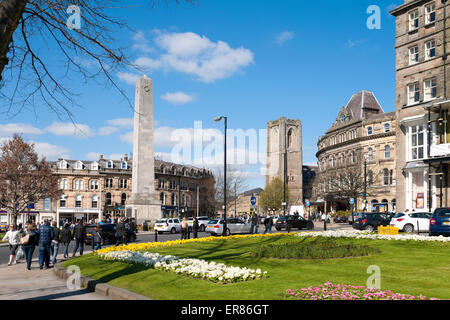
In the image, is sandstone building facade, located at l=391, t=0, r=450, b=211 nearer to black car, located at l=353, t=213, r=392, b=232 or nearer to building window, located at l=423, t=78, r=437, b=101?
building window, located at l=423, t=78, r=437, b=101

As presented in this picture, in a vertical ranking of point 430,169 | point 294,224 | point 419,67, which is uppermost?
point 419,67

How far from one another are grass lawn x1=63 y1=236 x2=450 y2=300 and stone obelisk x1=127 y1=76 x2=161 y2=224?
2396cm

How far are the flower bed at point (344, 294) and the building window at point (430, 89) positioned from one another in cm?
3291

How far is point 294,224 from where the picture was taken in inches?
1655

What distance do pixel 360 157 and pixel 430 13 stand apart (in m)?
42.5

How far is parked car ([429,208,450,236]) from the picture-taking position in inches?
901

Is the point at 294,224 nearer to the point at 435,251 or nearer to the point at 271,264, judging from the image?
the point at 435,251

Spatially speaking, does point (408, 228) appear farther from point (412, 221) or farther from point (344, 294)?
point (344, 294)

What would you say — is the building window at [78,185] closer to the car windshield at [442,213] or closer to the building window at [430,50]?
the building window at [430,50]

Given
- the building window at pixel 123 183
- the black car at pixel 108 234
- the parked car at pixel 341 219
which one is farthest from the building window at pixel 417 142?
the building window at pixel 123 183

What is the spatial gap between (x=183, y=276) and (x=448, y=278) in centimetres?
647

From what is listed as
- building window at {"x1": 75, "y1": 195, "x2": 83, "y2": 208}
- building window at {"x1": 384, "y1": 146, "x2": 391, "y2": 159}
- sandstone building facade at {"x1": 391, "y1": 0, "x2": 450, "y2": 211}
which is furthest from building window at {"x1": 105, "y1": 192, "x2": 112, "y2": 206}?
sandstone building facade at {"x1": 391, "y1": 0, "x2": 450, "y2": 211}

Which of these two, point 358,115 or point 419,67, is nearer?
point 419,67
